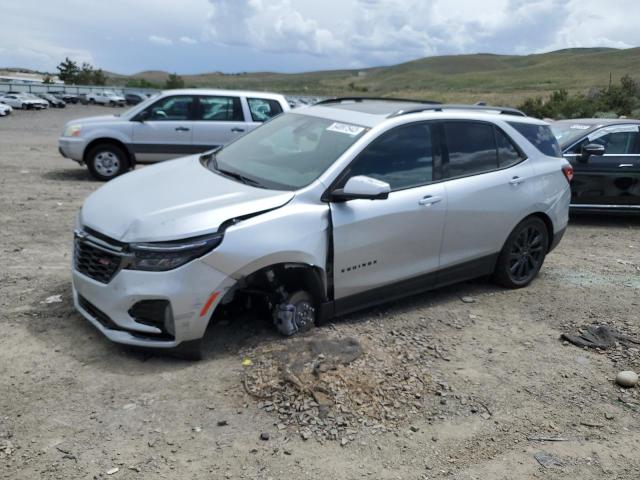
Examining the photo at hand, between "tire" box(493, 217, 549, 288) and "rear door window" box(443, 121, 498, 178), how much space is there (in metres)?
0.76

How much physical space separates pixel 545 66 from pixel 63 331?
15397cm

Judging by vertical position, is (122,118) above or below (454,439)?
above

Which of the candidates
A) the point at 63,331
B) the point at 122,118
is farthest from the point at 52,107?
the point at 63,331

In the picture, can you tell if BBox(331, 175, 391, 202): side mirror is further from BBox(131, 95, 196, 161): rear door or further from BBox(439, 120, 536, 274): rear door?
BBox(131, 95, 196, 161): rear door

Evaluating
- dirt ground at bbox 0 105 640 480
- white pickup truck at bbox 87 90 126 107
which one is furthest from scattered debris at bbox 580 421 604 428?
white pickup truck at bbox 87 90 126 107

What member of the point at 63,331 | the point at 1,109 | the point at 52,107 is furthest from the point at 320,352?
the point at 52,107

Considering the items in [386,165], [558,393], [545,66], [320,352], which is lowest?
[558,393]

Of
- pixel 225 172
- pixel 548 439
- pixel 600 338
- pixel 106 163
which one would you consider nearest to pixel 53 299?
pixel 225 172

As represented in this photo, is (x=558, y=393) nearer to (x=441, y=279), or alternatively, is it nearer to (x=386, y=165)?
(x=441, y=279)

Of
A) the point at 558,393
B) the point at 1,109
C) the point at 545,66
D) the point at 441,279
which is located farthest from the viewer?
the point at 545,66

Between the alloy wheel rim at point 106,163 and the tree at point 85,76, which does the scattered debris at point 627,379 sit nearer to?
the alloy wheel rim at point 106,163

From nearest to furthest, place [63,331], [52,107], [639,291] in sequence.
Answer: [63,331]
[639,291]
[52,107]

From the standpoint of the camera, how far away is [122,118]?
11312 mm

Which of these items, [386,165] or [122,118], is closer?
[386,165]
